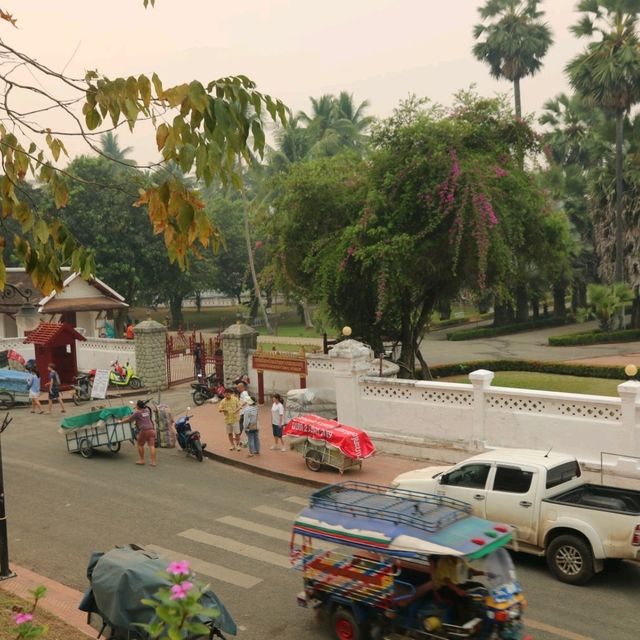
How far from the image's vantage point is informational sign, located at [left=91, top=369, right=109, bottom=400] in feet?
86.2

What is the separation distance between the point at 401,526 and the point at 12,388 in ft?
66.2

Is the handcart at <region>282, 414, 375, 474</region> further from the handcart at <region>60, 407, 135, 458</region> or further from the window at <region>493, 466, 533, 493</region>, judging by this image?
the window at <region>493, 466, 533, 493</region>

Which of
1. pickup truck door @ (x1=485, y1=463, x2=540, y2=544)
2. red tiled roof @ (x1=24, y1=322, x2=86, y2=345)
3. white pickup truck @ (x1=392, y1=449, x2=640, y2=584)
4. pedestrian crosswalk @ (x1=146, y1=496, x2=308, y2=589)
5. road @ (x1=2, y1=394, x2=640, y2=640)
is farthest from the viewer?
red tiled roof @ (x1=24, y1=322, x2=86, y2=345)

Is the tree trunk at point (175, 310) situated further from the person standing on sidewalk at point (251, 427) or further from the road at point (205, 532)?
the person standing on sidewalk at point (251, 427)

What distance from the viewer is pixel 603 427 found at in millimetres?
15078

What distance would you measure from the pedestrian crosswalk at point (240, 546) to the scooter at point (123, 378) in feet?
49.3

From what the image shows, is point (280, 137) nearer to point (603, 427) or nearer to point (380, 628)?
point (603, 427)

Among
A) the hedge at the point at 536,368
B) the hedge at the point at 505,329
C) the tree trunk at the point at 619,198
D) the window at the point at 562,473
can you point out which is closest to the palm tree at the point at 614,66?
the tree trunk at the point at 619,198

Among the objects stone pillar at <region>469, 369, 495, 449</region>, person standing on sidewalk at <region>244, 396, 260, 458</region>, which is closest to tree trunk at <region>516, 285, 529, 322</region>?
stone pillar at <region>469, 369, 495, 449</region>

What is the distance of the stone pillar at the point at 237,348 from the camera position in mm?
25578

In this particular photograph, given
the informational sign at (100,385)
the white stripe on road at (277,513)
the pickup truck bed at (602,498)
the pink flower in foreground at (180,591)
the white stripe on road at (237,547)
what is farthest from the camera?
the informational sign at (100,385)

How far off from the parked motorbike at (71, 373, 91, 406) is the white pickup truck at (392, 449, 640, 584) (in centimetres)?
1664

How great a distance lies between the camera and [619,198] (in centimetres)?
4334

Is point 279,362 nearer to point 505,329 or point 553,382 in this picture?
point 553,382
